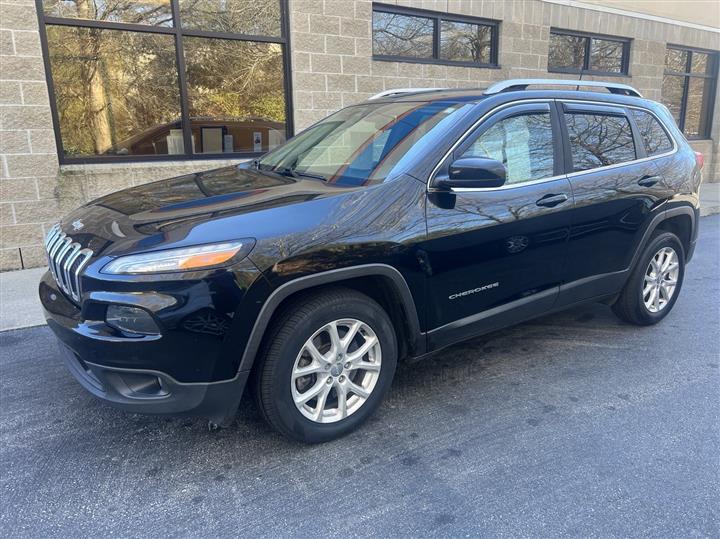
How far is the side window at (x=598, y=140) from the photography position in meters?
3.64

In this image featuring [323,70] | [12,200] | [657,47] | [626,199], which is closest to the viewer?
[626,199]

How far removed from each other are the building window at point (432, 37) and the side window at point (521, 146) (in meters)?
5.22

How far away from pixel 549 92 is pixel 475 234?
49.3 inches

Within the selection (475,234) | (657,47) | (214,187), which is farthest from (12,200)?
(657,47)

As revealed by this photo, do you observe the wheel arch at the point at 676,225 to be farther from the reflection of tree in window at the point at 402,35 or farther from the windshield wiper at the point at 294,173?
the reflection of tree in window at the point at 402,35

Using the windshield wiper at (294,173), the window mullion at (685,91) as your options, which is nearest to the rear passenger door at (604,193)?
the windshield wiper at (294,173)

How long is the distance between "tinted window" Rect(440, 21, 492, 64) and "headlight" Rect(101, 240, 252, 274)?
25.3ft

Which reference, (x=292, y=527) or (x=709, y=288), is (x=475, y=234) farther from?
(x=709, y=288)

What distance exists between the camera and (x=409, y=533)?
2229 mm

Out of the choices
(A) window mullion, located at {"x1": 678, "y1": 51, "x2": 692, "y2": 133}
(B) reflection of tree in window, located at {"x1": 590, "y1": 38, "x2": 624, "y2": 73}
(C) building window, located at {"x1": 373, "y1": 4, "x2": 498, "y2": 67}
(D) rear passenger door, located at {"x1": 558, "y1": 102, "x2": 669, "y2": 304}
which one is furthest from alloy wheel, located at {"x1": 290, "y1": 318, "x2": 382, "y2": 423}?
(A) window mullion, located at {"x1": 678, "y1": 51, "x2": 692, "y2": 133}

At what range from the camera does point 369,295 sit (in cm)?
292

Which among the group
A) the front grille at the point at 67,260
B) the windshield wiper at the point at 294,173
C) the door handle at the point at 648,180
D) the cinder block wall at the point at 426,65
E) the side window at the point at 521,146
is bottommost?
the front grille at the point at 67,260

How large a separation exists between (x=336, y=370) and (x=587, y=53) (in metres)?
10.7

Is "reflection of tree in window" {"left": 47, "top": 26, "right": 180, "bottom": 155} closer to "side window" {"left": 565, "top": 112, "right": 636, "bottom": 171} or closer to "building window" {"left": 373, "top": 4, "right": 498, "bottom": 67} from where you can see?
"building window" {"left": 373, "top": 4, "right": 498, "bottom": 67}
